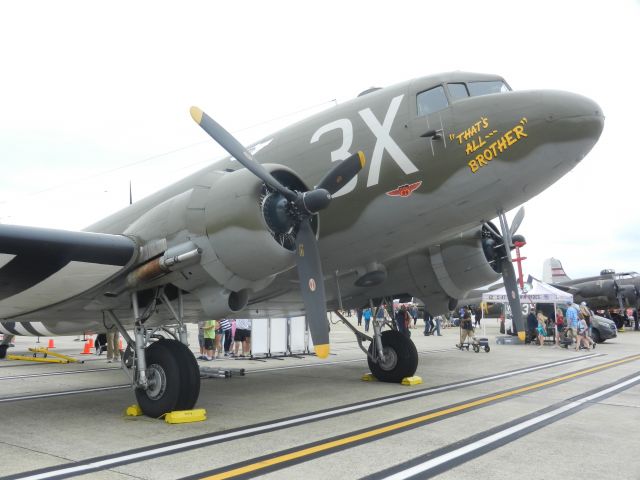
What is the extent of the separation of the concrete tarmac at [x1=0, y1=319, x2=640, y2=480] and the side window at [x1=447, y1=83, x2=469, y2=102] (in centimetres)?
459

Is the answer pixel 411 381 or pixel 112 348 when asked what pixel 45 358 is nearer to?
pixel 112 348

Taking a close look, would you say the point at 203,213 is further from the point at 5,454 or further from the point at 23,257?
the point at 5,454

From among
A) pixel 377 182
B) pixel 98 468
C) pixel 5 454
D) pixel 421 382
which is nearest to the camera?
pixel 98 468

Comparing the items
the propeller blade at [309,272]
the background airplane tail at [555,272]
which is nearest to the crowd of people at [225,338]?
the propeller blade at [309,272]

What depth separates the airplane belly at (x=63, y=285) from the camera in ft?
24.1

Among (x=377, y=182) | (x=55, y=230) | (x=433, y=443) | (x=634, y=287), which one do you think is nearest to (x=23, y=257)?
(x=55, y=230)

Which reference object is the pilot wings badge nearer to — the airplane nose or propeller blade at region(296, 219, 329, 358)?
propeller blade at region(296, 219, 329, 358)

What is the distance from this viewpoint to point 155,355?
768 cm

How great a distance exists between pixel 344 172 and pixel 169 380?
382 cm

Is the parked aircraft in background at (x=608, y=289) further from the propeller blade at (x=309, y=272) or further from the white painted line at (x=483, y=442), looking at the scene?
the propeller blade at (x=309, y=272)

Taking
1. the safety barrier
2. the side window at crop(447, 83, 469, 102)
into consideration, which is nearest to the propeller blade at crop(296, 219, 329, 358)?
the side window at crop(447, 83, 469, 102)

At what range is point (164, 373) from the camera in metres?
7.52

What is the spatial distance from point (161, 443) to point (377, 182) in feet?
14.9

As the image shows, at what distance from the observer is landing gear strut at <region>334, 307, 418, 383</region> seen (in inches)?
436
